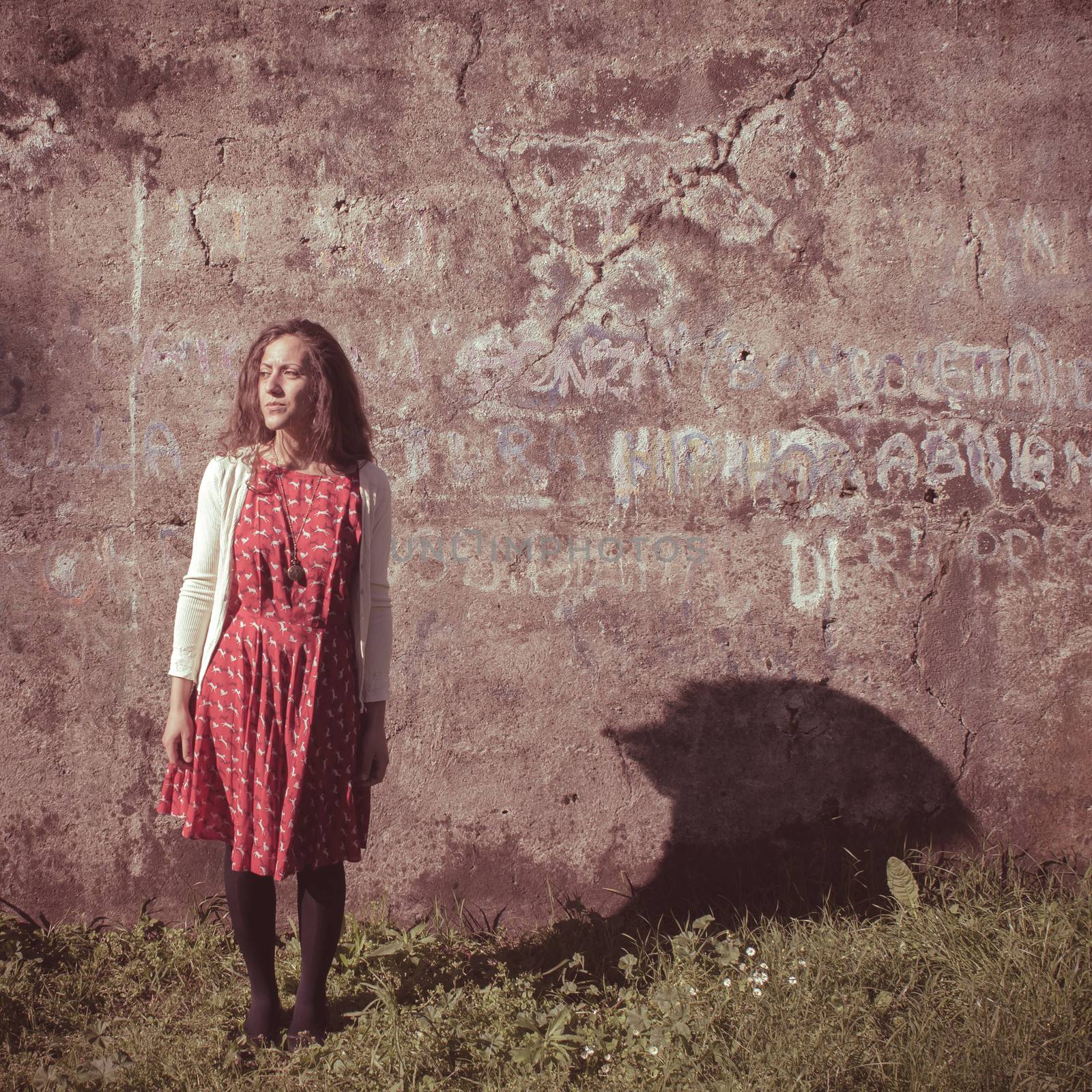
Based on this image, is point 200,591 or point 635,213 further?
point 635,213

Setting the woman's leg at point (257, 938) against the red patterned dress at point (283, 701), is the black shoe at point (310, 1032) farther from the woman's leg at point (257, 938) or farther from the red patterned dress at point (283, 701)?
the red patterned dress at point (283, 701)

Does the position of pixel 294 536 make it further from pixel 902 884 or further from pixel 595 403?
pixel 902 884

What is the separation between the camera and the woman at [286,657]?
1.96 m

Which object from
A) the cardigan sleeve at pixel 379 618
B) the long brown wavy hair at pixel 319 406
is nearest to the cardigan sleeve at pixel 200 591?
the long brown wavy hair at pixel 319 406

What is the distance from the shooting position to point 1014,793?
2803 millimetres

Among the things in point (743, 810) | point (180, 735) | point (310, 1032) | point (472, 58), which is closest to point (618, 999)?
point (743, 810)

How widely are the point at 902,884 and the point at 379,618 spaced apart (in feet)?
6.16

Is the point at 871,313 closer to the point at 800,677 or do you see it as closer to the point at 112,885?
the point at 800,677

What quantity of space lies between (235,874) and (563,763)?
1118 millimetres

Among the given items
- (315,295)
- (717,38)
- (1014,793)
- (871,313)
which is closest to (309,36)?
(315,295)

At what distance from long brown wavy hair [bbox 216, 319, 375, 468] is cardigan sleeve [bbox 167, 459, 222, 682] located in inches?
5.8

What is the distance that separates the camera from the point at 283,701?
196 centimetres

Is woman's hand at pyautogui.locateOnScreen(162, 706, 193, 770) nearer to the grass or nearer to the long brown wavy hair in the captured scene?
the long brown wavy hair

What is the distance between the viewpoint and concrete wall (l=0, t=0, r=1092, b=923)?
2.80 m
